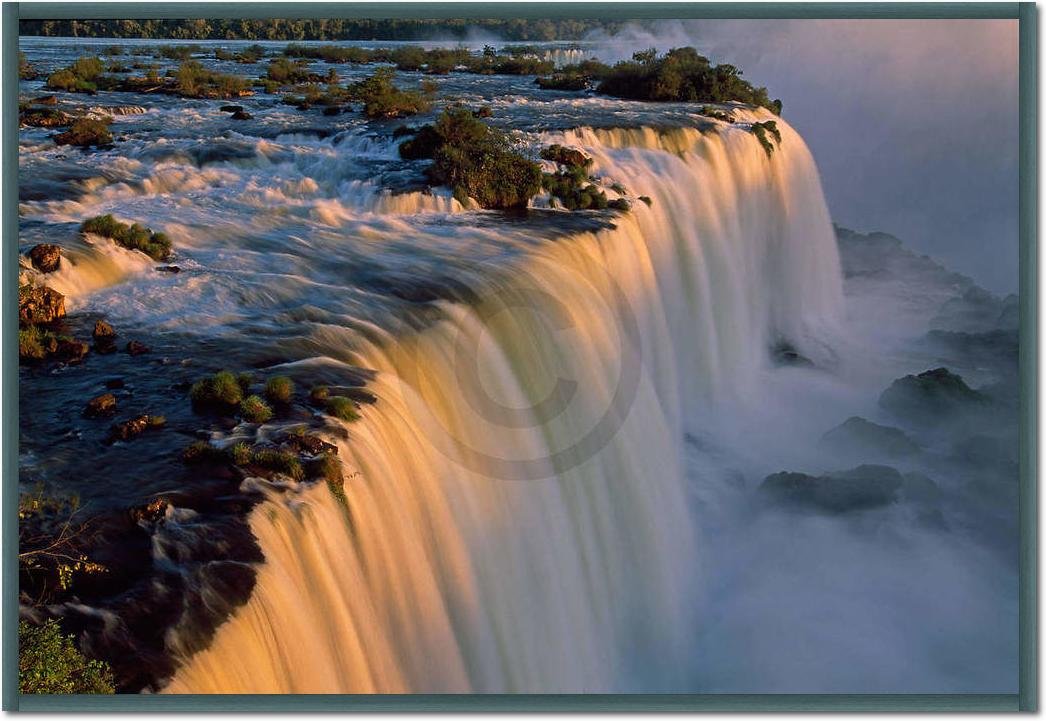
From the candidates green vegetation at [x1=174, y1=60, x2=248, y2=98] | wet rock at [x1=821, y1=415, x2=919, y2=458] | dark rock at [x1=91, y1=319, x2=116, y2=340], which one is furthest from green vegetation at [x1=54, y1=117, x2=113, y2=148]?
wet rock at [x1=821, y1=415, x2=919, y2=458]

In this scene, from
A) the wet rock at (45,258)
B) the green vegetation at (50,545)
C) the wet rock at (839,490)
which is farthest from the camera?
the wet rock at (839,490)

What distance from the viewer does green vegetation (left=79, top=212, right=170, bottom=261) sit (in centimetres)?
785

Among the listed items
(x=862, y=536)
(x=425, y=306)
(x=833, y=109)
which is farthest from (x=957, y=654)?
(x=833, y=109)

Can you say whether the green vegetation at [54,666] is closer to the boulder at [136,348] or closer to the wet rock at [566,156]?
the boulder at [136,348]

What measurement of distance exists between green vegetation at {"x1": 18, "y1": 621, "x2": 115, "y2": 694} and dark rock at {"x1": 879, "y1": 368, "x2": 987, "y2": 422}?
5.13 m

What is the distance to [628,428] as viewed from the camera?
8.11 metres

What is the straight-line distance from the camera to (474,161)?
9242 mm

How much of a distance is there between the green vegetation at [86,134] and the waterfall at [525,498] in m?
3.13

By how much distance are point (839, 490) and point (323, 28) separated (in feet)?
14.1

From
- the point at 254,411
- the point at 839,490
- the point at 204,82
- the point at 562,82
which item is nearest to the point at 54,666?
the point at 254,411

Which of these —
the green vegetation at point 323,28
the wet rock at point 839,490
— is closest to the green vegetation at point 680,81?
the green vegetation at point 323,28

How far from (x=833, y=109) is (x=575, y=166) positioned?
2.12 meters

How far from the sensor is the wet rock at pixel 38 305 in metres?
6.83

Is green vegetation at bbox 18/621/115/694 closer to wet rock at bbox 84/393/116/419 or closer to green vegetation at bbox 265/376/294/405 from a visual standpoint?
wet rock at bbox 84/393/116/419
